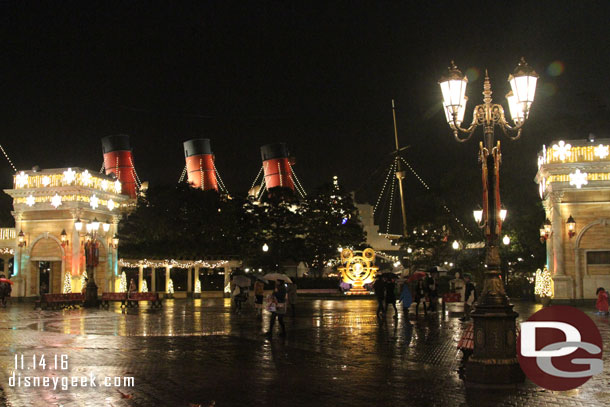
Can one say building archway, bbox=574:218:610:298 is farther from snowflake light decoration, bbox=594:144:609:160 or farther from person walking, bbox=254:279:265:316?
person walking, bbox=254:279:265:316

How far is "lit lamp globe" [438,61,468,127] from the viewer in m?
12.9

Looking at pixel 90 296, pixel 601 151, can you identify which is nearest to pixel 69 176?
pixel 90 296

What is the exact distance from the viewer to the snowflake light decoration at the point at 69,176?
4316cm

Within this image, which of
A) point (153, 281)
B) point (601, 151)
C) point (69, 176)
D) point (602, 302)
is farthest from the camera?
point (153, 281)

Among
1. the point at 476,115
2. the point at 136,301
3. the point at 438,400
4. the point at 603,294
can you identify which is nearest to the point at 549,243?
the point at 603,294

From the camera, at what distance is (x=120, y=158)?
209ft

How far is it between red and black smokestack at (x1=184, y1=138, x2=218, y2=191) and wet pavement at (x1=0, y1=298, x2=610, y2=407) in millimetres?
48012

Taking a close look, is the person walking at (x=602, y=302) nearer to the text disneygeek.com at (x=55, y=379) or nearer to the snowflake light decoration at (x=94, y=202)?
the text disneygeek.com at (x=55, y=379)

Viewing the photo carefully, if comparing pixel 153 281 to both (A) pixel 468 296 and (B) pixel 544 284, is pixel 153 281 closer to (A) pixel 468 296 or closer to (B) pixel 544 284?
(B) pixel 544 284

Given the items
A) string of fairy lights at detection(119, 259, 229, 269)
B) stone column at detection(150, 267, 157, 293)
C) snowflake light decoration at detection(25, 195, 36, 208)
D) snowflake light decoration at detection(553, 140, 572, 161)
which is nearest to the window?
snowflake light decoration at detection(553, 140, 572, 161)

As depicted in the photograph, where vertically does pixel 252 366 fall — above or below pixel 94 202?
below

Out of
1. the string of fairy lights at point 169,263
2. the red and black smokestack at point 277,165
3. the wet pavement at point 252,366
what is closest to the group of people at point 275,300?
the wet pavement at point 252,366

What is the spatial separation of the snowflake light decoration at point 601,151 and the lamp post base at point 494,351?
80.8ft

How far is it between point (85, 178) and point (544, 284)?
85.7ft
